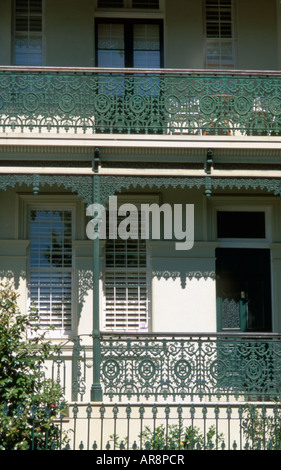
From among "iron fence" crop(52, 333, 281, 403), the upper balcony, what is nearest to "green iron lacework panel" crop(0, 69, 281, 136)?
the upper balcony

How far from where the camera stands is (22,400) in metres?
9.52

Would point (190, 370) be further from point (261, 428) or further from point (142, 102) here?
point (142, 102)

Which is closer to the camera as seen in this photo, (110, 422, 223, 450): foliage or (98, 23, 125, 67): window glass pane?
(110, 422, 223, 450): foliage

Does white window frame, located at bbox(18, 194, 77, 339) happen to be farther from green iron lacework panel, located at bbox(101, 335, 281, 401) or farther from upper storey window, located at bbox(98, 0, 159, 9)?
upper storey window, located at bbox(98, 0, 159, 9)

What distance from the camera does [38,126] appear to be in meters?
12.5

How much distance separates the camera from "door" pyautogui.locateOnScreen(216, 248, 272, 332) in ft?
47.1

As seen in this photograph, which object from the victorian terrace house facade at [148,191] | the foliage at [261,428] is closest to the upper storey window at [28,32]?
the victorian terrace house facade at [148,191]

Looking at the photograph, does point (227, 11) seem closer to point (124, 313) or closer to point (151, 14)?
point (151, 14)

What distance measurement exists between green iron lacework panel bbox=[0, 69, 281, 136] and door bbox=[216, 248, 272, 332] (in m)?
2.62

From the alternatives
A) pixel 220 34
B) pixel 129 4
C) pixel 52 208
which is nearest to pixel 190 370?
pixel 52 208

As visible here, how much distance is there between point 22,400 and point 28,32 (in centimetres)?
788
